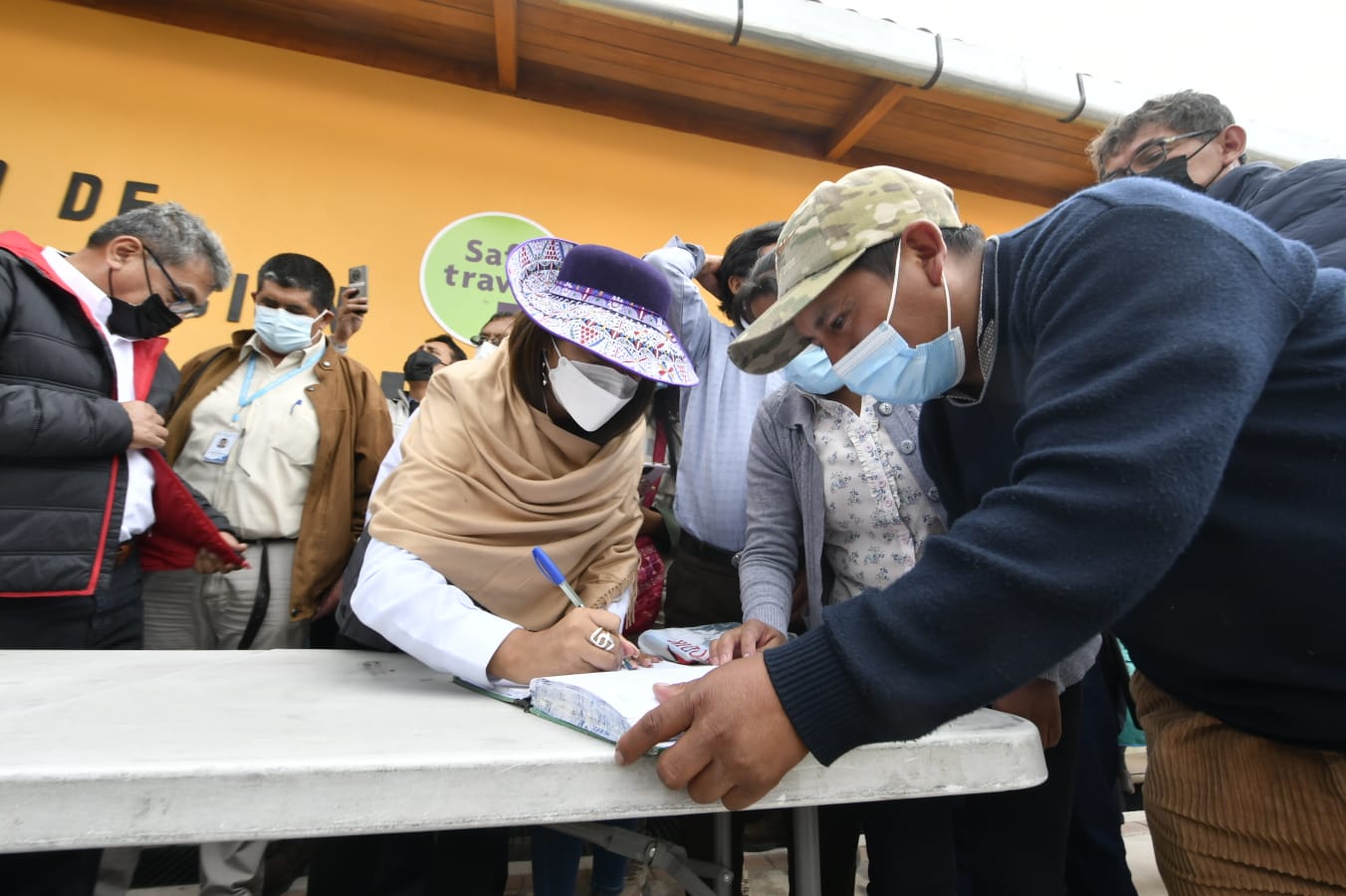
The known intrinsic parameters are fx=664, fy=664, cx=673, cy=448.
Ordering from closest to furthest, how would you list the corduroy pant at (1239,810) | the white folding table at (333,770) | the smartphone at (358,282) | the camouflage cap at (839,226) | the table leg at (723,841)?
1. the white folding table at (333,770)
2. the corduroy pant at (1239,810)
3. the camouflage cap at (839,226)
4. the table leg at (723,841)
5. the smartphone at (358,282)

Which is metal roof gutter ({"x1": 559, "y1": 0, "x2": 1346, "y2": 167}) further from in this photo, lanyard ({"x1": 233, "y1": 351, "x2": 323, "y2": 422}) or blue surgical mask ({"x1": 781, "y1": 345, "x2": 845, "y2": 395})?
blue surgical mask ({"x1": 781, "y1": 345, "x2": 845, "y2": 395})

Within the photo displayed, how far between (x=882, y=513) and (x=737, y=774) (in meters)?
0.81

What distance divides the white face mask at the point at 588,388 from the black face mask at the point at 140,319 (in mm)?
1246

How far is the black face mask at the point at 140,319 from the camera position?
1797mm

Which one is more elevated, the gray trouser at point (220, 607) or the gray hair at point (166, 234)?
the gray hair at point (166, 234)

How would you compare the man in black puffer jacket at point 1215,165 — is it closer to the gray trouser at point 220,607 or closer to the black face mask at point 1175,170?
the black face mask at point 1175,170

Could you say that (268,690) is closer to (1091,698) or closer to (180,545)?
(180,545)

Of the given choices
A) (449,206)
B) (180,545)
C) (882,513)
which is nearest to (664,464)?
(882,513)

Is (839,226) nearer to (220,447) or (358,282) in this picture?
(220,447)

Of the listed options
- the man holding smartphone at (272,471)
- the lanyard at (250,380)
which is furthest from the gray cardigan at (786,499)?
the lanyard at (250,380)

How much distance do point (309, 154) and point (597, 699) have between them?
11.3ft

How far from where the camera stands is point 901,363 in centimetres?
→ 100

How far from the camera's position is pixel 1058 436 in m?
0.61

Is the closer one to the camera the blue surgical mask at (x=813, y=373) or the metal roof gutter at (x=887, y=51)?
the blue surgical mask at (x=813, y=373)
